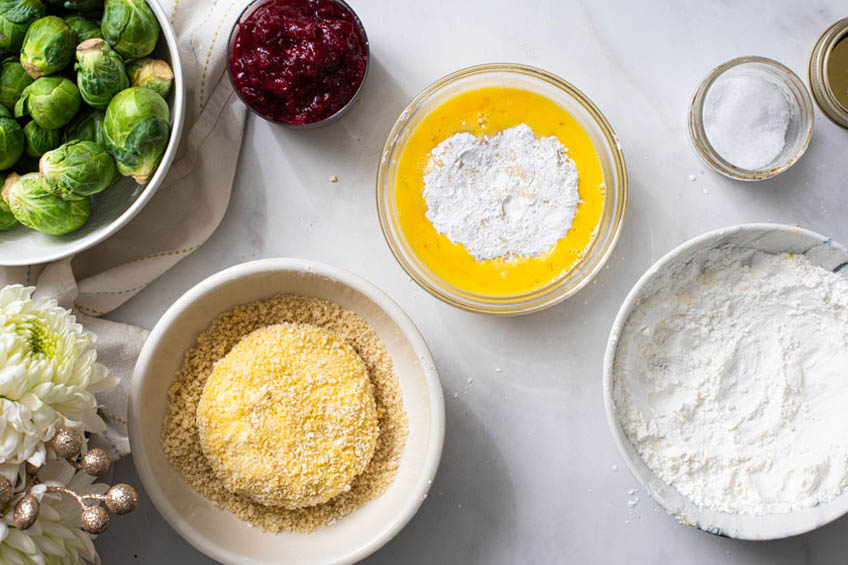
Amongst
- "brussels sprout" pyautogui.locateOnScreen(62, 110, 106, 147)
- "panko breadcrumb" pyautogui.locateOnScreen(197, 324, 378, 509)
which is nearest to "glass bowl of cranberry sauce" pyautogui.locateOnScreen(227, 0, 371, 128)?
"brussels sprout" pyautogui.locateOnScreen(62, 110, 106, 147)

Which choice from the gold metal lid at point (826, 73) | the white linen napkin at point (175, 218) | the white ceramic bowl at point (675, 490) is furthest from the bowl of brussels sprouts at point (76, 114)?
the gold metal lid at point (826, 73)

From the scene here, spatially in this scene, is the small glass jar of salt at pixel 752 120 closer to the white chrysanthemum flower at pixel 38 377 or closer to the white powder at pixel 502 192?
the white powder at pixel 502 192

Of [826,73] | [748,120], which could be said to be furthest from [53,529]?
[826,73]

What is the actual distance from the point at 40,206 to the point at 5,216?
4.7 inches

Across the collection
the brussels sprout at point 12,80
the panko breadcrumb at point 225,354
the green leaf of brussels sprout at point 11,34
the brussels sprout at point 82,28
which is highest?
the brussels sprout at point 82,28

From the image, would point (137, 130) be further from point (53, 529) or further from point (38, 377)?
point (53, 529)

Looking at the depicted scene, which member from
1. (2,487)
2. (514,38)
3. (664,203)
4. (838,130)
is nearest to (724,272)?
(664,203)

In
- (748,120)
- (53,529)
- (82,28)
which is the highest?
(748,120)

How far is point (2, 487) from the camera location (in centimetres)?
112

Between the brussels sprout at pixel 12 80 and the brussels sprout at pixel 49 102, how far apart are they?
19 millimetres

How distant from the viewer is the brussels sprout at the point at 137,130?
149 cm

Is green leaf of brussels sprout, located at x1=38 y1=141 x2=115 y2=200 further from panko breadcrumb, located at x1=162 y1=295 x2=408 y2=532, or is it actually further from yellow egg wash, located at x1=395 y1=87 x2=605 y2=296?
yellow egg wash, located at x1=395 y1=87 x2=605 y2=296

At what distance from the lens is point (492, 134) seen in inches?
67.1

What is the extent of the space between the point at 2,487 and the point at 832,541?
1742 mm
